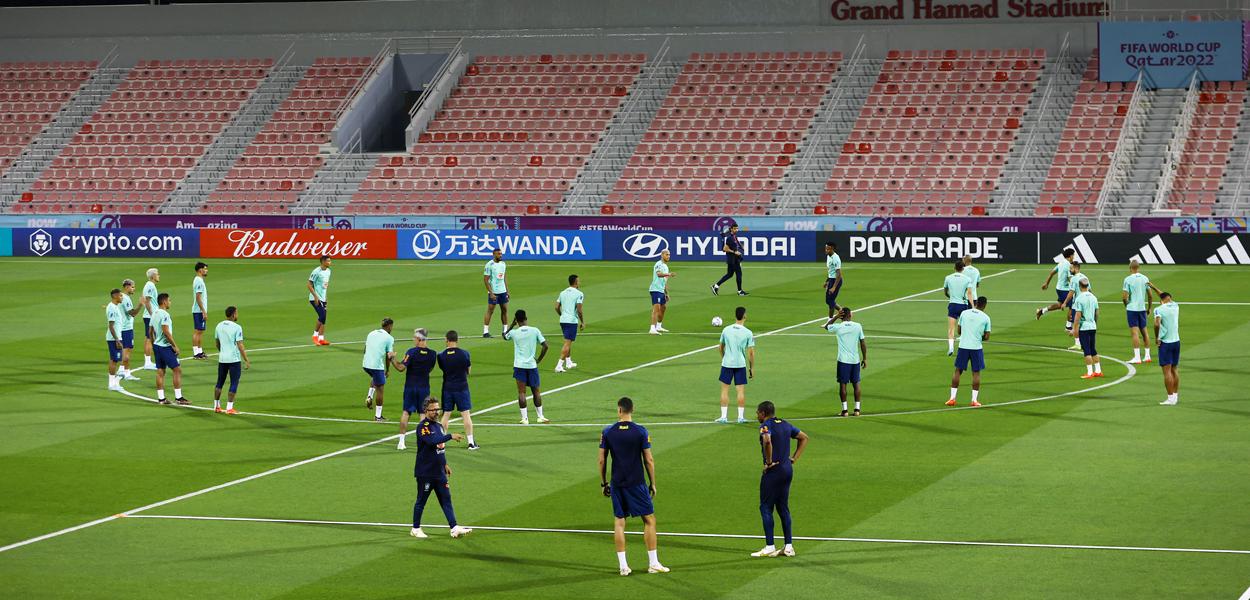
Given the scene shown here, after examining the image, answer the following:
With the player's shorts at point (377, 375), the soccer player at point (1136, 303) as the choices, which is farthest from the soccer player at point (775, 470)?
the soccer player at point (1136, 303)

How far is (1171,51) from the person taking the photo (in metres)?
64.8

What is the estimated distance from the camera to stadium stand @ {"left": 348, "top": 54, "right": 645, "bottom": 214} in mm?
66500

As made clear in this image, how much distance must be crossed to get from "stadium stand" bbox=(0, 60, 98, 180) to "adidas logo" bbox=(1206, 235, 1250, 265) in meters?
53.2

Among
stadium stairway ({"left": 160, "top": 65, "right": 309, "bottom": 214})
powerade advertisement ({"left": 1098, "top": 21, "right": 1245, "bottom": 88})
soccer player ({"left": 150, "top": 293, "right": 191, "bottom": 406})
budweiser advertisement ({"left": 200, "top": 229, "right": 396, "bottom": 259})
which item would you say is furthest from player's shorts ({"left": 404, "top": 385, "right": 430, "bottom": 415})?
powerade advertisement ({"left": 1098, "top": 21, "right": 1245, "bottom": 88})

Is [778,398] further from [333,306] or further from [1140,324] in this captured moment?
[333,306]

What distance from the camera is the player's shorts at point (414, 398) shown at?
930 inches

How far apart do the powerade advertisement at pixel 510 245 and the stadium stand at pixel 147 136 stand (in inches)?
620

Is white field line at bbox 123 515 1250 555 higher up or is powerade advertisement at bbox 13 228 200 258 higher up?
powerade advertisement at bbox 13 228 200 258

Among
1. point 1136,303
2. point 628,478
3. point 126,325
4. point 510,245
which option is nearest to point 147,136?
point 510,245

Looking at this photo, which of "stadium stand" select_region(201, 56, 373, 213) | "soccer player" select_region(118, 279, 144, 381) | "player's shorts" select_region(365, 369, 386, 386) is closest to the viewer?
"player's shorts" select_region(365, 369, 386, 386)

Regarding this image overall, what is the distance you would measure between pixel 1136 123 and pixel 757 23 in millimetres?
18147

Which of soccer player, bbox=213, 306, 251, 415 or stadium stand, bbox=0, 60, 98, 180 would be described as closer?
soccer player, bbox=213, 306, 251, 415

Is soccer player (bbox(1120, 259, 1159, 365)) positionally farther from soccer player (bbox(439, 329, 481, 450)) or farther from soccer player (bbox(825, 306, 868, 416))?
soccer player (bbox(439, 329, 481, 450))

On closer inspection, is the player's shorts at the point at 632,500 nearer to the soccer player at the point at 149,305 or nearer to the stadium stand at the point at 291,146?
the soccer player at the point at 149,305
